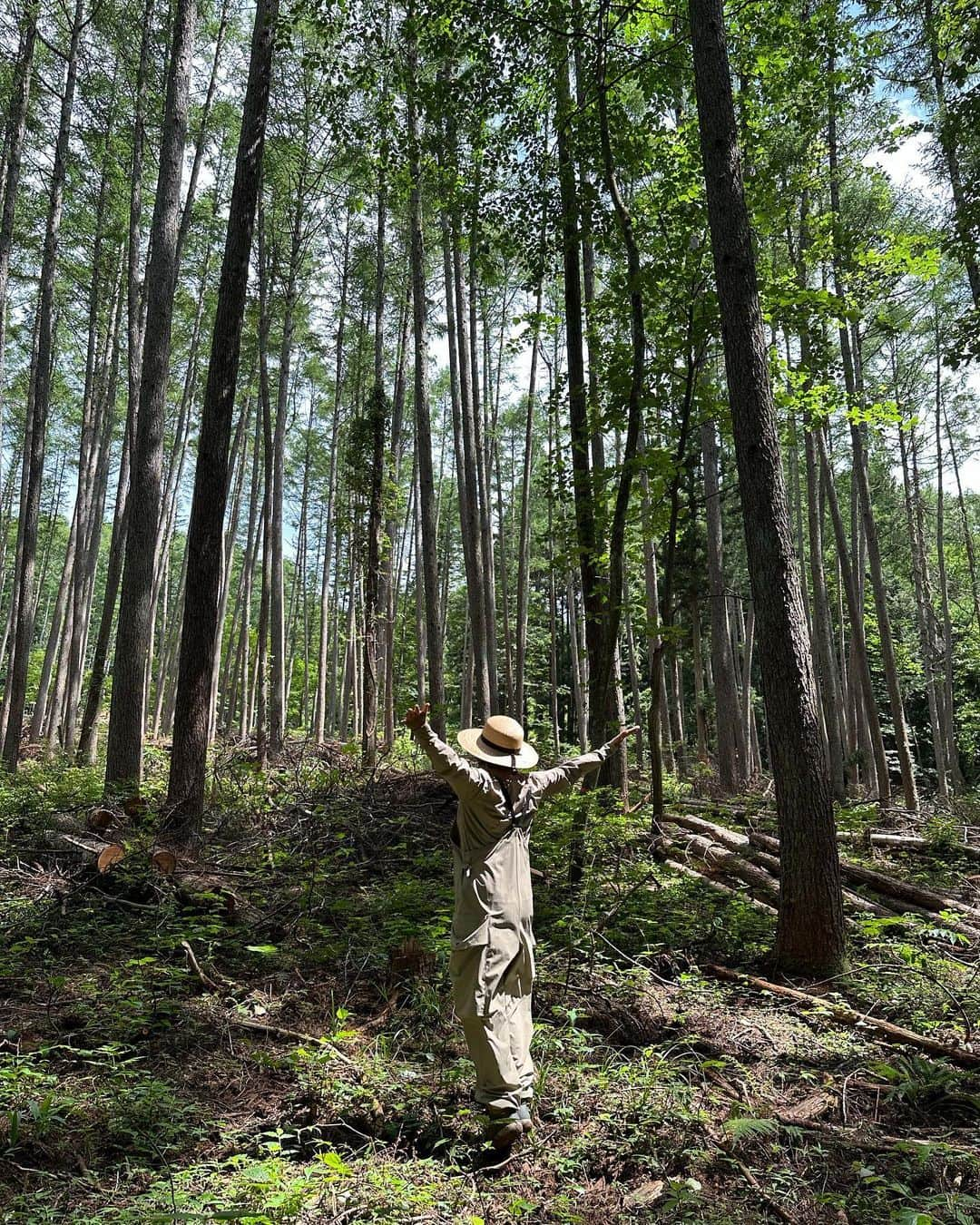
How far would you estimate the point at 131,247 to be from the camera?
41.9 feet

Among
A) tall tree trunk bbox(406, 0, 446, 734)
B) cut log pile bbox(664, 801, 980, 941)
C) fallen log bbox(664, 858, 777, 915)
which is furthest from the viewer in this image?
tall tree trunk bbox(406, 0, 446, 734)

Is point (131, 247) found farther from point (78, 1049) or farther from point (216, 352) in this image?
point (78, 1049)

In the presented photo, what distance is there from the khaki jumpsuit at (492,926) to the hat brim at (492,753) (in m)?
0.08

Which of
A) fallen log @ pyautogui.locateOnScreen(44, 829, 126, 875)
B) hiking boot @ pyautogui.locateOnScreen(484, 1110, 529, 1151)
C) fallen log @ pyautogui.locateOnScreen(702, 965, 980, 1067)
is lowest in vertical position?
hiking boot @ pyautogui.locateOnScreen(484, 1110, 529, 1151)

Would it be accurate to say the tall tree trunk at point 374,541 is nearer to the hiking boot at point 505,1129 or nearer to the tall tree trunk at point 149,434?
the tall tree trunk at point 149,434

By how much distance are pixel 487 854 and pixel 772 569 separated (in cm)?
283

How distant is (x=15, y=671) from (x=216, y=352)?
8.47m

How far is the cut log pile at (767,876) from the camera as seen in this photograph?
19.3 ft

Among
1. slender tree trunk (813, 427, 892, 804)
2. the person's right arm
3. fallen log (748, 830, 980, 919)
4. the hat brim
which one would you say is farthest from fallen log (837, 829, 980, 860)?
the person's right arm

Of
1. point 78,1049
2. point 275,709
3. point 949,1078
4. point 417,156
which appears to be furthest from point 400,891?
point 275,709

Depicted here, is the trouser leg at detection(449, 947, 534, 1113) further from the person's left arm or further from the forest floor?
the person's left arm

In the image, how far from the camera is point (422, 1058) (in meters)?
4.05

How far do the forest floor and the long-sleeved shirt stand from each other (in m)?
0.90

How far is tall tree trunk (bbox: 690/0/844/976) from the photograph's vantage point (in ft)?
15.6
